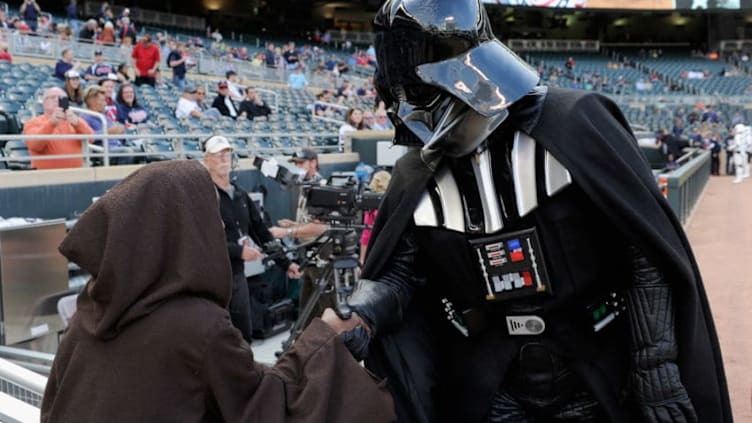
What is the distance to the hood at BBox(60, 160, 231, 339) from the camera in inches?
64.5

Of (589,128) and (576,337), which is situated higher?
(589,128)

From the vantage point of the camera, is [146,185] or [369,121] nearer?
[146,185]

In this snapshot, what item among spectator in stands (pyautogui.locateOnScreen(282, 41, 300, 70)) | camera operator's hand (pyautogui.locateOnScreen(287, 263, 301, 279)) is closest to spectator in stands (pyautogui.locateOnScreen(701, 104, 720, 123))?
spectator in stands (pyautogui.locateOnScreen(282, 41, 300, 70))

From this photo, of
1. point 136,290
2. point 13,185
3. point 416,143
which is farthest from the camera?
point 13,185

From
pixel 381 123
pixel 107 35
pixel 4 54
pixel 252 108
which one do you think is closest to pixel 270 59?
pixel 107 35

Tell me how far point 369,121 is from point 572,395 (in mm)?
12000

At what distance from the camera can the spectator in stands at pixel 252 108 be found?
1292 cm

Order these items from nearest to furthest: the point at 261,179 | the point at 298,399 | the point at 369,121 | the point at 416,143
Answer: the point at 298,399
the point at 416,143
the point at 261,179
the point at 369,121

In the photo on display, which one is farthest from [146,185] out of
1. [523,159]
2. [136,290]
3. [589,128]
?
[589,128]

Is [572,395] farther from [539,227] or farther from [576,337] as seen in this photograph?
[539,227]

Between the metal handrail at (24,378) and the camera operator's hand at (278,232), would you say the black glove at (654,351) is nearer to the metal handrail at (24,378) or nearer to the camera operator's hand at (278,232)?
the metal handrail at (24,378)

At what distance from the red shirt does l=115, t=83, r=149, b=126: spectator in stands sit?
375cm

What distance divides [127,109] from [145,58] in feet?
13.6

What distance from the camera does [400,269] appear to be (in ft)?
7.42
